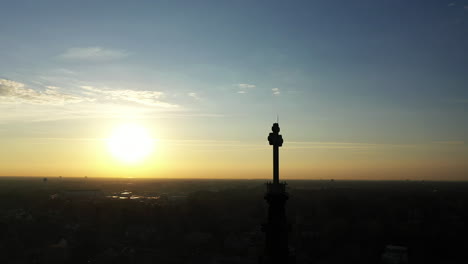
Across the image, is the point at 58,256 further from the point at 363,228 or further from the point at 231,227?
the point at 363,228

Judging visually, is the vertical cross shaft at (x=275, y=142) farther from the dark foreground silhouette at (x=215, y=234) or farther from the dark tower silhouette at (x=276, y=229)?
the dark foreground silhouette at (x=215, y=234)

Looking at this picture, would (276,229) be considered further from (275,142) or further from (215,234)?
(215,234)

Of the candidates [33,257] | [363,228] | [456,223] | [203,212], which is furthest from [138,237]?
[456,223]

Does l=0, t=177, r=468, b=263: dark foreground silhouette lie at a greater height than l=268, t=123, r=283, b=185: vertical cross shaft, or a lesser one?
lesser

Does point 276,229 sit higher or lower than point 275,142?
lower

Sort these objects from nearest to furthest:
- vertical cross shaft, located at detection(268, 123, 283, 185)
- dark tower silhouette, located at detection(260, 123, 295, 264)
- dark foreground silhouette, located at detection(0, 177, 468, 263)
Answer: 1. dark tower silhouette, located at detection(260, 123, 295, 264)
2. vertical cross shaft, located at detection(268, 123, 283, 185)
3. dark foreground silhouette, located at detection(0, 177, 468, 263)

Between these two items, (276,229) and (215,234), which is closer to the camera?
(276,229)

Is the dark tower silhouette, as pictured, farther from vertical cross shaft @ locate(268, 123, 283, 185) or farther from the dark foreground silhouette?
the dark foreground silhouette

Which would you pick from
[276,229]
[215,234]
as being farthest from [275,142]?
[215,234]

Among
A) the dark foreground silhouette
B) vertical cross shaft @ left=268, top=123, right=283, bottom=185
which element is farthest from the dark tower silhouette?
the dark foreground silhouette

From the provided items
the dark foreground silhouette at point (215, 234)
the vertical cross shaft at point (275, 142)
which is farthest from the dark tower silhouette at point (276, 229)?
the dark foreground silhouette at point (215, 234)

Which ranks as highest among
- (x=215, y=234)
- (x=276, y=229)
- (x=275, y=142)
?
(x=275, y=142)

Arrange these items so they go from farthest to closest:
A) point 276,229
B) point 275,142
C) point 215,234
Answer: point 215,234
point 275,142
point 276,229
